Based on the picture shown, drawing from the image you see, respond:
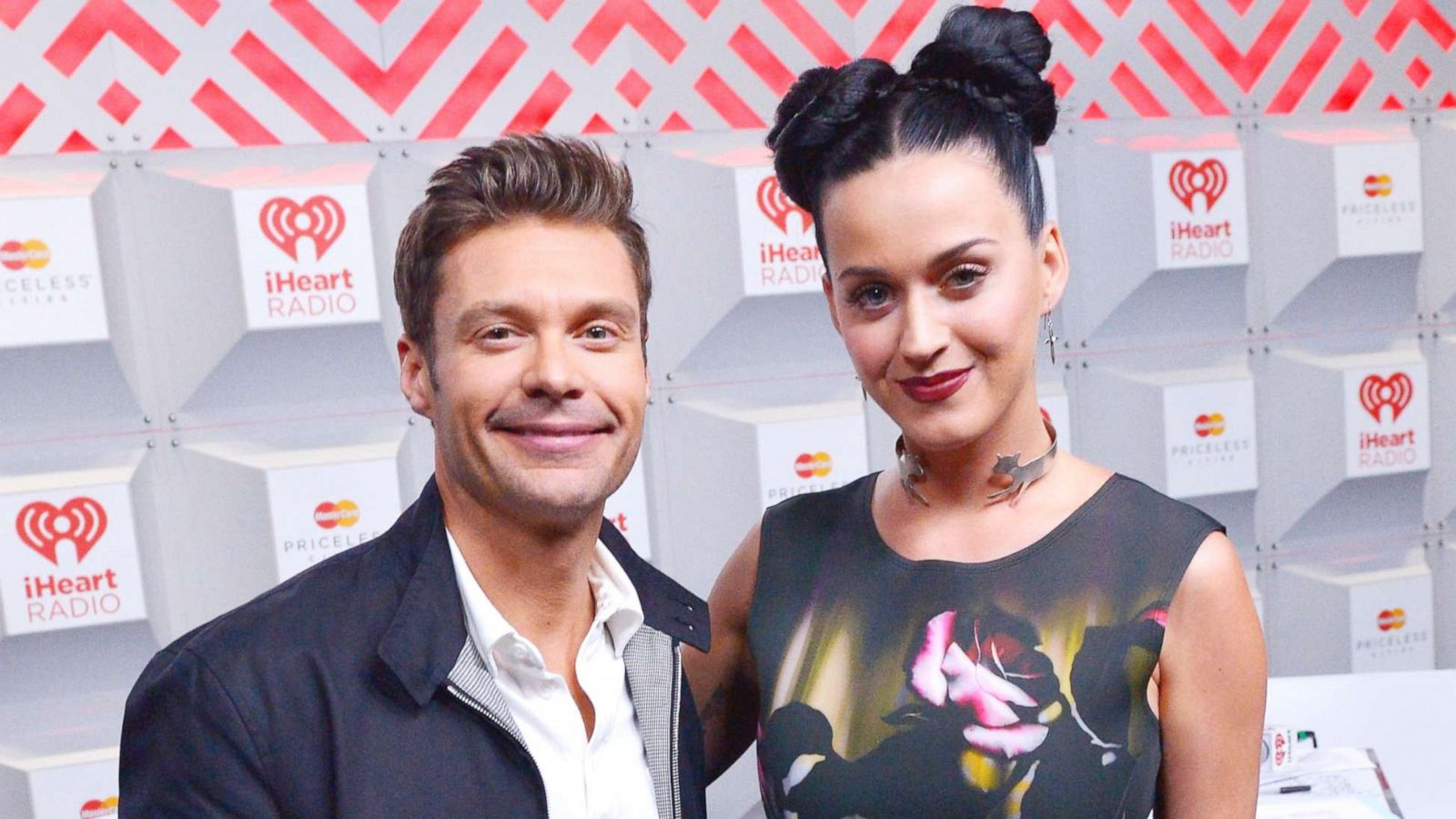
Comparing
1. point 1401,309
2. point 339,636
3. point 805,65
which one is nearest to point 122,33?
point 805,65

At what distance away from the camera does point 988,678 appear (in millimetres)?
1633

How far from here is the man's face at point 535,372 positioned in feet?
5.07

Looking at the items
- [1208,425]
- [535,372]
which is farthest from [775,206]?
[535,372]

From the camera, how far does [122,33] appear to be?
2.90 metres

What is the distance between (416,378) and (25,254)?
165cm

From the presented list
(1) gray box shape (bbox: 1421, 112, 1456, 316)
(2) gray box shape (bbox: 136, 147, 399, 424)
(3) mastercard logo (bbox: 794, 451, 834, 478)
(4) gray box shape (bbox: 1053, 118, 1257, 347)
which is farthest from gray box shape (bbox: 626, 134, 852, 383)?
(1) gray box shape (bbox: 1421, 112, 1456, 316)

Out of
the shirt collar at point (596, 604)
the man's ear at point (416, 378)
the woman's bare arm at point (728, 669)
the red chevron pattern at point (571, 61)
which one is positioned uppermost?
the red chevron pattern at point (571, 61)

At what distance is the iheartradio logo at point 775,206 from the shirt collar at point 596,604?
163 cm

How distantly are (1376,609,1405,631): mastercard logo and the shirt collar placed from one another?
294cm

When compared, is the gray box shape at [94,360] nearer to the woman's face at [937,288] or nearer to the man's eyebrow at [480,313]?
the man's eyebrow at [480,313]

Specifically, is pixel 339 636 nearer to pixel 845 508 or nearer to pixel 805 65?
pixel 845 508

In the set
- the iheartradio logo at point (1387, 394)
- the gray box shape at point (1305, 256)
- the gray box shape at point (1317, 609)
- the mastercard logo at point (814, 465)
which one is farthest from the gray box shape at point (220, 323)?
the iheartradio logo at point (1387, 394)

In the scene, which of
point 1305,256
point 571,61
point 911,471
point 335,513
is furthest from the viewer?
point 1305,256

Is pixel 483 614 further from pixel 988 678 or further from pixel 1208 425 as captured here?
pixel 1208 425
